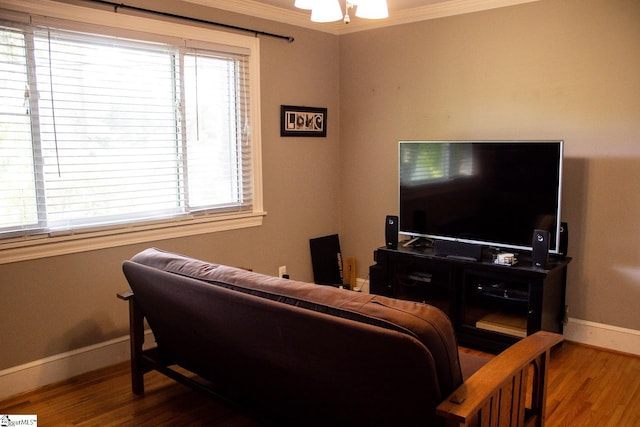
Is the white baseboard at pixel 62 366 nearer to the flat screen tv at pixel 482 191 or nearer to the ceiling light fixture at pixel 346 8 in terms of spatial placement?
the flat screen tv at pixel 482 191

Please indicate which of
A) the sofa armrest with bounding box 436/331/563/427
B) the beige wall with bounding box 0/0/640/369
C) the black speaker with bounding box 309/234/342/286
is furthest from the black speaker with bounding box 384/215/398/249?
the sofa armrest with bounding box 436/331/563/427

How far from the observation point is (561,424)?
2.63m

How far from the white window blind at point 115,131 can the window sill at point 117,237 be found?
0.20 feet

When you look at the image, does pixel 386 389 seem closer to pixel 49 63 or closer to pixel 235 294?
pixel 235 294

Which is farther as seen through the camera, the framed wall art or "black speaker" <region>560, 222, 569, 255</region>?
the framed wall art

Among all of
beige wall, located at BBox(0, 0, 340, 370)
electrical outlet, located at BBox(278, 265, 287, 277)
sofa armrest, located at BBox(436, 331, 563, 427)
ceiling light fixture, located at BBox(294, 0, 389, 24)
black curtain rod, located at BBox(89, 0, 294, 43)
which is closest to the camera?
sofa armrest, located at BBox(436, 331, 563, 427)

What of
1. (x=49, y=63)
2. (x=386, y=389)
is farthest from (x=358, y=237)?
(x=386, y=389)

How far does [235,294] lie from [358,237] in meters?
2.94

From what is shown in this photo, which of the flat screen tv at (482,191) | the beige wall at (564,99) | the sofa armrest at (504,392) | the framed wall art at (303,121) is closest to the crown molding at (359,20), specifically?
the beige wall at (564,99)

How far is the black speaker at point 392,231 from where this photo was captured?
Answer: 401 cm

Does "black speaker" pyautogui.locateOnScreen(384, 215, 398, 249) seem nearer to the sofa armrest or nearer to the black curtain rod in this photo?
the black curtain rod

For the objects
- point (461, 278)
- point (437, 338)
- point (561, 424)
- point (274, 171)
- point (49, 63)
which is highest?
point (49, 63)

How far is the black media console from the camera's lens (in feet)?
10.8

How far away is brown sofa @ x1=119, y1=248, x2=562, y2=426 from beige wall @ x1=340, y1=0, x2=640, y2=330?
169 cm
